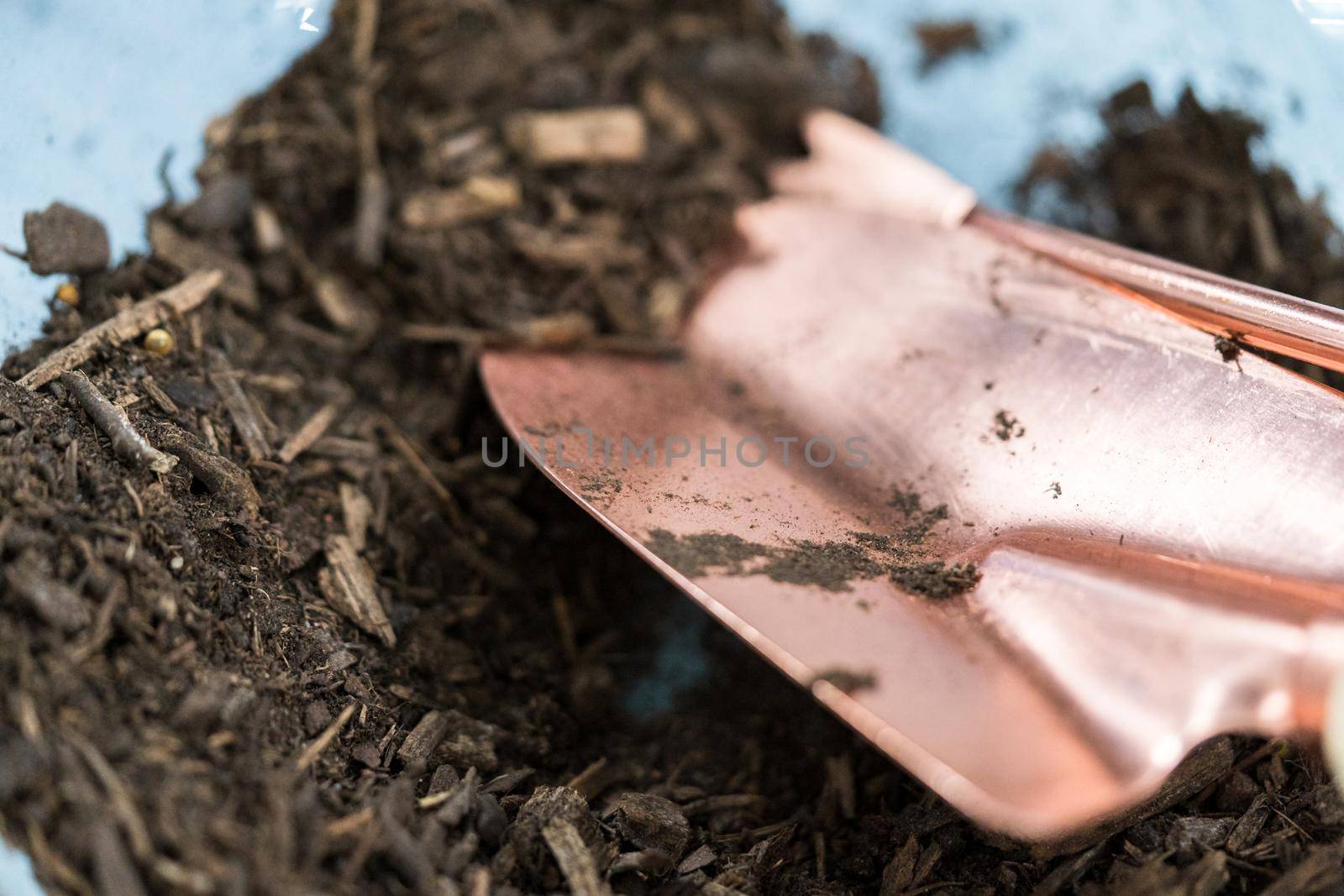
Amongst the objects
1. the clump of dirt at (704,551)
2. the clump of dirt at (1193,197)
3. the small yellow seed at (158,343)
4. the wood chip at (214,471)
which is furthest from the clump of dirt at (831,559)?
the clump of dirt at (1193,197)

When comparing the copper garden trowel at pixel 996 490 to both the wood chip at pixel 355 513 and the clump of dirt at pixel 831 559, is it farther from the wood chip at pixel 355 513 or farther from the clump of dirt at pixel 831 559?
the wood chip at pixel 355 513

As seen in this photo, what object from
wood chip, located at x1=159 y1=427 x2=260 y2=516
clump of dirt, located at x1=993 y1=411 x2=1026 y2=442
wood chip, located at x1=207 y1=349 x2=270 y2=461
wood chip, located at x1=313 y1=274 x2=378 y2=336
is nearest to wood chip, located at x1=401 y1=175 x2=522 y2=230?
wood chip, located at x1=313 y1=274 x2=378 y2=336

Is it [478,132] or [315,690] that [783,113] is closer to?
[478,132]

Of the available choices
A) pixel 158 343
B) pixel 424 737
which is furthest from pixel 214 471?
pixel 424 737

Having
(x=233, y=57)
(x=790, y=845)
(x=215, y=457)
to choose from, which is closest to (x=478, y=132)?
(x=233, y=57)

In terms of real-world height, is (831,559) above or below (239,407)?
below

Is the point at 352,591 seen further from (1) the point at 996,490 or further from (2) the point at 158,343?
(1) the point at 996,490

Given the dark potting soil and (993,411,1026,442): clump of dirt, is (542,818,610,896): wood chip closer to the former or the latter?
the dark potting soil
